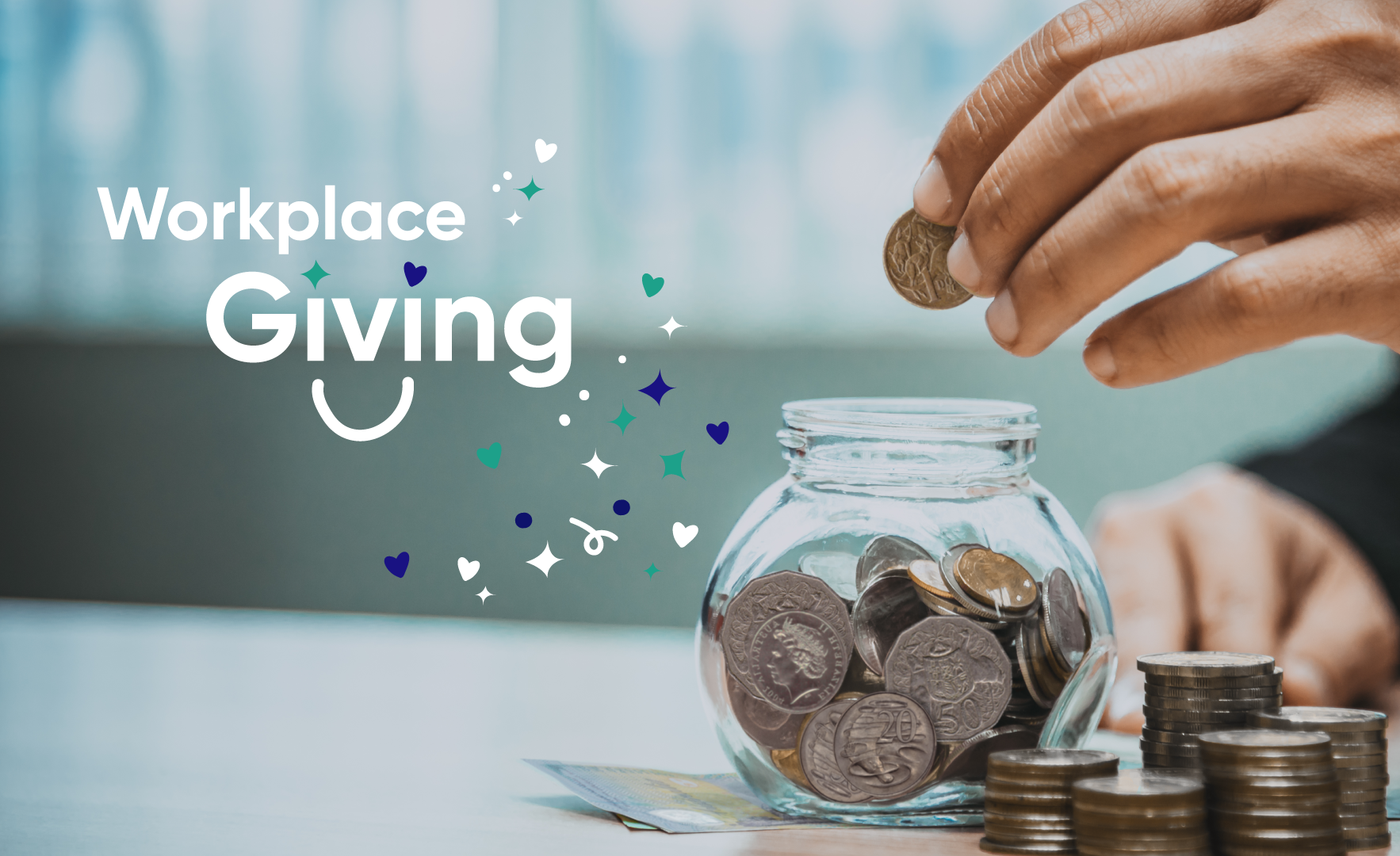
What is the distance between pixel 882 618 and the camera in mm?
604

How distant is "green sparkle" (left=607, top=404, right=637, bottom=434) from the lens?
316 centimetres

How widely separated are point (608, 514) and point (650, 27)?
124 cm

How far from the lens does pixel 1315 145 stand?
0.61 metres

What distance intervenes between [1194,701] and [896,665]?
0.15 meters

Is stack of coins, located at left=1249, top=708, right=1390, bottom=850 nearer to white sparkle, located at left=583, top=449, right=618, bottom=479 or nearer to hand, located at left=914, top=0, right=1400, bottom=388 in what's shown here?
hand, located at left=914, top=0, right=1400, bottom=388

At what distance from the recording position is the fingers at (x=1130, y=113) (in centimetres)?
61

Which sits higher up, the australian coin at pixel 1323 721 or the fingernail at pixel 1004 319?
the fingernail at pixel 1004 319

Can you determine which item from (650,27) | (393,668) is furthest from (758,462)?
(393,668)

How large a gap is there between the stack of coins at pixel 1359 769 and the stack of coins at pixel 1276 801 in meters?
0.05

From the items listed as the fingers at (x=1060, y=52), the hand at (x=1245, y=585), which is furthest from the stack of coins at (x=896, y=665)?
the hand at (x=1245, y=585)

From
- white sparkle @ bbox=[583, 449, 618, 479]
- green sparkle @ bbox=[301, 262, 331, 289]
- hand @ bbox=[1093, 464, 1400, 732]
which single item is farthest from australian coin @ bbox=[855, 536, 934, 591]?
green sparkle @ bbox=[301, 262, 331, 289]

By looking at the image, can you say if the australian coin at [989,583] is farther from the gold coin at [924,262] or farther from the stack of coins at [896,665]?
the gold coin at [924,262]

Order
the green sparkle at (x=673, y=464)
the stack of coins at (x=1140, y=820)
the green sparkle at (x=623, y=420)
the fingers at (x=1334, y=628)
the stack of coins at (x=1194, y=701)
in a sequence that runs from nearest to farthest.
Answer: the stack of coins at (x=1140, y=820) → the stack of coins at (x=1194, y=701) → the fingers at (x=1334, y=628) → the green sparkle at (x=673, y=464) → the green sparkle at (x=623, y=420)

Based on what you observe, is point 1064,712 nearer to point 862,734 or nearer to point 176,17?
point 862,734
